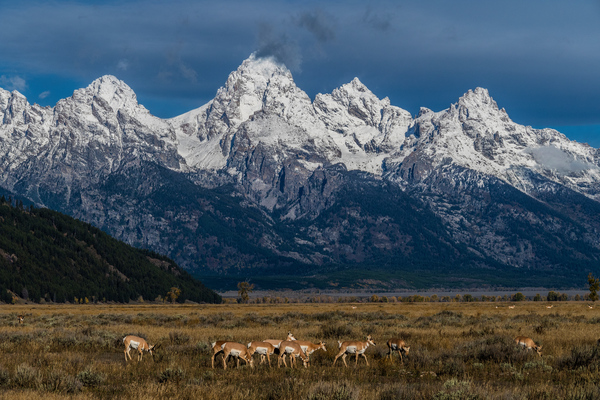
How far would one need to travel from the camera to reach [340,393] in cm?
1703

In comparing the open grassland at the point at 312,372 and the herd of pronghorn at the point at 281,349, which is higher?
the herd of pronghorn at the point at 281,349

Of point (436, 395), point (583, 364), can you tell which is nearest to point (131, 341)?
point (436, 395)

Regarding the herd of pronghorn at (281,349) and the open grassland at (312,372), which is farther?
the herd of pronghorn at (281,349)

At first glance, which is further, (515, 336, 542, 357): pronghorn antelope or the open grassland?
(515, 336, 542, 357): pronghorn antelope

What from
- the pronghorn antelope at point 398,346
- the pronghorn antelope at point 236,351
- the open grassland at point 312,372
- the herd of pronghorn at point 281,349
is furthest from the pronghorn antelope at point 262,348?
the pronghorn antelope at point 398,346

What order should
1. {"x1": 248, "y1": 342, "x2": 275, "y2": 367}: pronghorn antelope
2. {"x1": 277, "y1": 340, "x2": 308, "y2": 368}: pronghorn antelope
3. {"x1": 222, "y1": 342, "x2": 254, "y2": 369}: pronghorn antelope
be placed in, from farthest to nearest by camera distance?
{"x1": 277, "y1": 340, "x2": 308, "y2": 368}: pronghorn antelope < {"x1": 248, "y1": 342, "x2": 275, "y2": 367}: pronghorn antelope < {"x1": 222, "y1": 342, "x2": 254, "y2": 369}: pronghorn antelope

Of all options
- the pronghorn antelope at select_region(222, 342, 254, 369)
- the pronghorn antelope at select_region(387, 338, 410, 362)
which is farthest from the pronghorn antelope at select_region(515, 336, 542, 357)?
the pronghorn antelope at select_region(222, 342, 254, 369)

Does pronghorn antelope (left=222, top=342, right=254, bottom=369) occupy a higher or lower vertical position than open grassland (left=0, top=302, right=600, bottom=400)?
higher

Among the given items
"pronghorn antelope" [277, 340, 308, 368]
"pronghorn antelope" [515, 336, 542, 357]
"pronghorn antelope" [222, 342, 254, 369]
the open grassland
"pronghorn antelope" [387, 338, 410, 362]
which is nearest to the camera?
the open grassland

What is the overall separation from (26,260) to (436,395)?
19448cm

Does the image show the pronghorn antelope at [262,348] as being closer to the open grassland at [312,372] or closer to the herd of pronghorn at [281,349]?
the herd of pronghorn at [281,349]

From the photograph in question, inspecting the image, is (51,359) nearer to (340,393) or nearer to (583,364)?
(340,393)

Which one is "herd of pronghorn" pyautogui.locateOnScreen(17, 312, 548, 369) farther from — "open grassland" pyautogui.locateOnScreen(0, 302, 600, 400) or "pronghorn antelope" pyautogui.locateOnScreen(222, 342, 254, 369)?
"open grassland" pyautogui.locateOnScreen(0, 302, 600, 400)

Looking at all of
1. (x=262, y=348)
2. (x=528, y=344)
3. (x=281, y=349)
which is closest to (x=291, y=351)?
(x=281, y=349)
